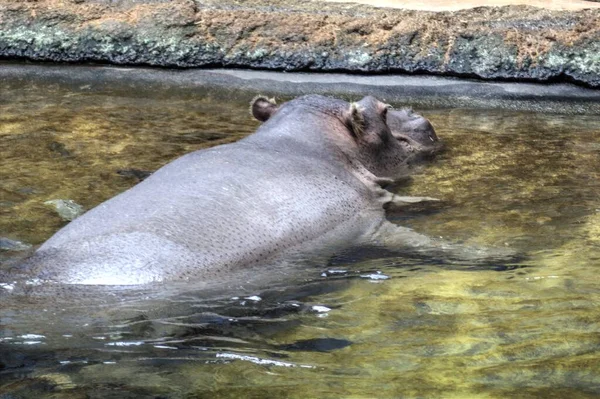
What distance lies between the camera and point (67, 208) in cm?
493

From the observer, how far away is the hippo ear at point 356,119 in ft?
18.8

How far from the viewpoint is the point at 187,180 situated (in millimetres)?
4383

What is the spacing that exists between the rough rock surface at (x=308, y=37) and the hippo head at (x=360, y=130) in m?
1.03

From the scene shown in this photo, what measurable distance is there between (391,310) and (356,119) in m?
2.31

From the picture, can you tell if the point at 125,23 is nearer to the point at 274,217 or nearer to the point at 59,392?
the point at 274,217

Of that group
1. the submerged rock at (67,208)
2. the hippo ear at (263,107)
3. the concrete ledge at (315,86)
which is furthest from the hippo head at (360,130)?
the submerged rock at (67,208)

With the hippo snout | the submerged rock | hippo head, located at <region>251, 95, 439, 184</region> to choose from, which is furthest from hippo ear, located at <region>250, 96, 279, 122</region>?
the submerged rock

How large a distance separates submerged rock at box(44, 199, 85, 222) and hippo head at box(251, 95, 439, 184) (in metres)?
1.03

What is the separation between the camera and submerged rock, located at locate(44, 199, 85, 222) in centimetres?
482

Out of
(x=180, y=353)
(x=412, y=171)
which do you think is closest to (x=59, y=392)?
(x=180, y=353)

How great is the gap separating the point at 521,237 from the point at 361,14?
3330 mm

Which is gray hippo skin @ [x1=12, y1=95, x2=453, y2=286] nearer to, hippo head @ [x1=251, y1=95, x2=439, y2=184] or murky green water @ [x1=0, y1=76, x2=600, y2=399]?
hippo head @ [x1=251, y1=95, x2=439, y2=184]

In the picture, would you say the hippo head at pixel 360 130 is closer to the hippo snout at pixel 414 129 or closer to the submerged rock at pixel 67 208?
the hippo snout at pixel 414 129

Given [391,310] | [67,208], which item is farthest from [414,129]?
[391,310]
